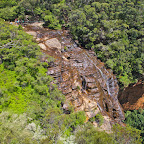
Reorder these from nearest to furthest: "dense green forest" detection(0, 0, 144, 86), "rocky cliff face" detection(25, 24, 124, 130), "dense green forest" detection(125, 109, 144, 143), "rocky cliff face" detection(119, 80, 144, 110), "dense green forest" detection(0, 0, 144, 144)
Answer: "dense green forest" detection(0, 0, 144, 144) < "rocky cliff face" detection(25, 24, 124, 130) < "dense green forest" detection(0, 0, 144, 86) < "dense green forest" detection(125, 109, 144, 143) < "rocky cliff face" detection(119, 80, 144, 110)

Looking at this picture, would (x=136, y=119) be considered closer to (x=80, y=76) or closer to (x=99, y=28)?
(x=80, y=76)

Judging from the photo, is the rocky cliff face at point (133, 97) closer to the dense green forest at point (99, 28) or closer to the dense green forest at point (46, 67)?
the dense green forest at point (46, 67)

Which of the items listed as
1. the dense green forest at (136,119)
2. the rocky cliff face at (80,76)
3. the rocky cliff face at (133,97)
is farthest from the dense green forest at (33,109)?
the dense green forest at (136,119)

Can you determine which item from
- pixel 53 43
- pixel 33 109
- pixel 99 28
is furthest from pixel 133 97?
pixel 33 109

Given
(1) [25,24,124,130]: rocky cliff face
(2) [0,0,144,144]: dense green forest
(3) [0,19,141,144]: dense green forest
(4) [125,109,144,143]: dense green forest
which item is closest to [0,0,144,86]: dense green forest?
(2) [0,0,144,144]: dense green forest

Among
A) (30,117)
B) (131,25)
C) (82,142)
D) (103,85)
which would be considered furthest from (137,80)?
(30,117)

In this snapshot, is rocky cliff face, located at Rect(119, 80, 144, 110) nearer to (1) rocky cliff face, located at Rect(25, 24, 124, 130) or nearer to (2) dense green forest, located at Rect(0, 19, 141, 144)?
(1) rocky cliff face, located at Rect(25, 24, 124, 130)
